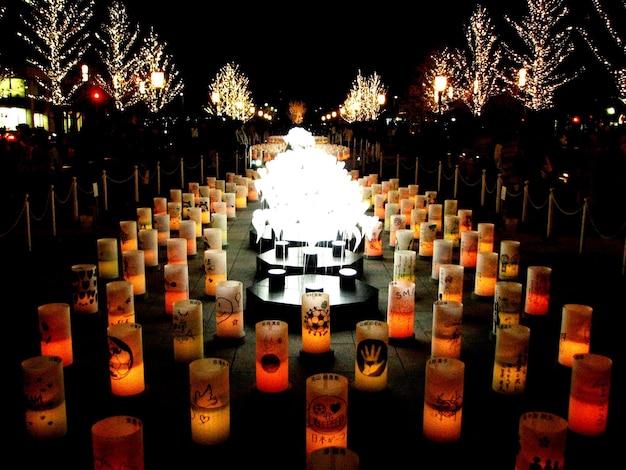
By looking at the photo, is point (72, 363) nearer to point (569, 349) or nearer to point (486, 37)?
point (569, 349)

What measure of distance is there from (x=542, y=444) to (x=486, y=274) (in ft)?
15.2

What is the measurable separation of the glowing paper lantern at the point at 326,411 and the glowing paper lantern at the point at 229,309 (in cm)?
241

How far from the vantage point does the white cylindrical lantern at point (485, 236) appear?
1004 centimetres

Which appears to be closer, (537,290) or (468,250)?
(537,290)

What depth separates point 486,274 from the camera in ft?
27.0

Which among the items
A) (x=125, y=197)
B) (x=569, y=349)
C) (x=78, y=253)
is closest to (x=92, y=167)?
(x=125, y=197)

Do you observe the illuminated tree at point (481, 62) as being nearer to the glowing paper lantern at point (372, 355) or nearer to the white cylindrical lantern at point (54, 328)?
the glowing paper lantern at point (372, 355)

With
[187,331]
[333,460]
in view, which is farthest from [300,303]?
[333,460]

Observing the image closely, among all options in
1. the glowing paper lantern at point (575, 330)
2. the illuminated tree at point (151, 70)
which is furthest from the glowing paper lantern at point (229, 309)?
the illuminated tree at point (151, 70)

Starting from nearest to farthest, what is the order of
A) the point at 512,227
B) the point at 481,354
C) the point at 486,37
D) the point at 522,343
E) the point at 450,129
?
the point at 522,343
the point at 481,354
the point at 512,227
the point at 450,129
the point at 486,37

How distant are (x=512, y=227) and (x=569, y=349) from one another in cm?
712

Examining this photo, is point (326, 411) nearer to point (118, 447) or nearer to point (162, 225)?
point (118, 447)

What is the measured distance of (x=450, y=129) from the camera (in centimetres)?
2733

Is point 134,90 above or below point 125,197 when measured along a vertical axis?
above
